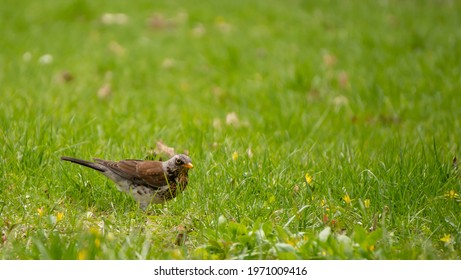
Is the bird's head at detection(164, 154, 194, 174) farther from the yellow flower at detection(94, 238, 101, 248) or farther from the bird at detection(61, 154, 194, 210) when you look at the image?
the yellow flower at detection(94, 238, 101, 248)

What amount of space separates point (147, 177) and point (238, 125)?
2.48 metres

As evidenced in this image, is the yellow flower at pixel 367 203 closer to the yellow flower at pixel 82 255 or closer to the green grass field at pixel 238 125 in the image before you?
the green grass field at pixel 238 125

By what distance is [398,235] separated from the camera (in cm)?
396

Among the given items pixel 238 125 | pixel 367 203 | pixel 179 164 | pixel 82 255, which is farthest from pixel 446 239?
pixel 238 125

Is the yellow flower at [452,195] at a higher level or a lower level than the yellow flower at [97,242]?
lower

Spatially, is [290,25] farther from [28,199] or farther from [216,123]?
[28,199]

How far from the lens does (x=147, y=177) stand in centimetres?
443

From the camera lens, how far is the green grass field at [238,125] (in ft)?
12.6

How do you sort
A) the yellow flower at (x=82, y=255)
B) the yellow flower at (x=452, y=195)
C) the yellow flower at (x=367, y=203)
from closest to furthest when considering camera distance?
the yellow flower at (x=82, y=255)
the yellow flower at (x=367, y=203)
the yellow flower at (x=452, y=195)

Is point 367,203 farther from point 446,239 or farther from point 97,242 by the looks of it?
point 97,242

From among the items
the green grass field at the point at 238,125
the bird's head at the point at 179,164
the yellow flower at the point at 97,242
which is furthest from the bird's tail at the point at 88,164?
the yellow flower at the point at 97,242

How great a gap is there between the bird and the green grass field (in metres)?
0.10

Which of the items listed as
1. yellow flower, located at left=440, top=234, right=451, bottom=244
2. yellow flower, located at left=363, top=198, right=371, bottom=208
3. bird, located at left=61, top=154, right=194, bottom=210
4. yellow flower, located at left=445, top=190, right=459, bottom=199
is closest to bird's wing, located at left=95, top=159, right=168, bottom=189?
bird, located at left=61, top=154, right=194, bottom=210

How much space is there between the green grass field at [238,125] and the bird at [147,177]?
0.32ft
